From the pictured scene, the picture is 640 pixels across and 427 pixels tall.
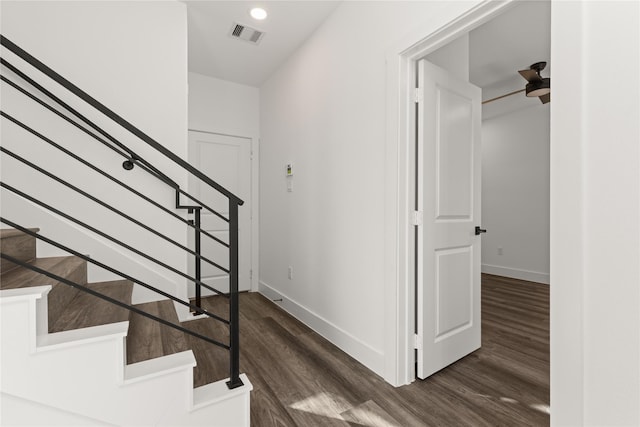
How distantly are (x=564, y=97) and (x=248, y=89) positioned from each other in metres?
3.67

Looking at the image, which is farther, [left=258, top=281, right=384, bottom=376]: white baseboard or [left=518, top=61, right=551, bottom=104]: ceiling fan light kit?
[left=518, top=61, right=551, bottom=104]: ceiling fan light kit

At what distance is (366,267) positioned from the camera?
2.25 m

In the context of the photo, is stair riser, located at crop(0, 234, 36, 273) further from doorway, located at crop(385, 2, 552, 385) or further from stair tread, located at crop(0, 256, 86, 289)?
doorway, located at crop(385, 2, 552, 385)

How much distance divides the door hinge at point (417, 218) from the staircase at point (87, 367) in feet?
4.34

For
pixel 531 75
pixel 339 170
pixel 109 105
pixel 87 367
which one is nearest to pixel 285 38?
pixel 339 170

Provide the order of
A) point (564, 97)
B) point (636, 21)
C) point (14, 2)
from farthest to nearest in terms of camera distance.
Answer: point (14, 2) → point (564, 97) → point (636, 21)

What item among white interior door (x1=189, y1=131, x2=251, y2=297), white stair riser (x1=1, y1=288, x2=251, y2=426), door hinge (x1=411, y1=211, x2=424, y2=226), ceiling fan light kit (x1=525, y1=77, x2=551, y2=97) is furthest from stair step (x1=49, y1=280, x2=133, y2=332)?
ceiling fan light kit (x1=525, y1=77, x2=551, y2=97)

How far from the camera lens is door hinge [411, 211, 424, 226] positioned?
6.50 feet

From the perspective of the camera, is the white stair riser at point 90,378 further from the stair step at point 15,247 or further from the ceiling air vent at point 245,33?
the ceiling air vent at point 245,33

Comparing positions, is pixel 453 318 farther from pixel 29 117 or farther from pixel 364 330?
pixel 29 117

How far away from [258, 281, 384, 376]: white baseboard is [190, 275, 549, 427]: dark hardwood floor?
5 centimetres

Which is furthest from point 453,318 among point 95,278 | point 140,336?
point 95,278

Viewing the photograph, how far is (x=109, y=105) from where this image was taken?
223 centimetres

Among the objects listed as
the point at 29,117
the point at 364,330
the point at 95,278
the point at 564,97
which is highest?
the point at 29,117
